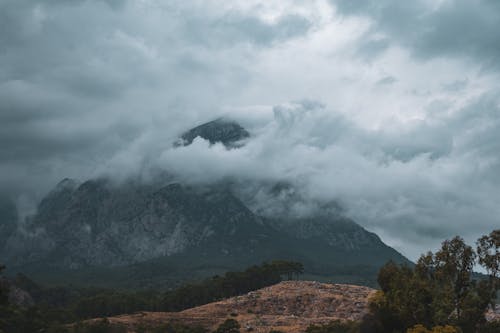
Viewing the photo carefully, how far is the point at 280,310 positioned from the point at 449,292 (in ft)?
272

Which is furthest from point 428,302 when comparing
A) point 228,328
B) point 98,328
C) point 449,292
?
point 98,328

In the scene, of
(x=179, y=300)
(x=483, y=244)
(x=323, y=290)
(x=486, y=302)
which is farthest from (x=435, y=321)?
(x=179, y=300)

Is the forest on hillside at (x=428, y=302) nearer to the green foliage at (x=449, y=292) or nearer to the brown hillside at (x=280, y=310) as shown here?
the green foliage at (x=449, y=292)

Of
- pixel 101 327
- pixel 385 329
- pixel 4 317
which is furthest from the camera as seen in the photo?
pixel 101 327

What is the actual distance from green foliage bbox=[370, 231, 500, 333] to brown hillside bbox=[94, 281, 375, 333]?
148ft

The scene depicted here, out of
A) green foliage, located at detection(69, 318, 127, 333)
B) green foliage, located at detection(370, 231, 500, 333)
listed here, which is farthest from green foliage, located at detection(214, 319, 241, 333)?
green foliage, located at detection(370, 231, 500, 333)

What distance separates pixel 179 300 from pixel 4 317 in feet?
277

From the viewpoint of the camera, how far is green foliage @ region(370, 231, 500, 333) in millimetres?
79688

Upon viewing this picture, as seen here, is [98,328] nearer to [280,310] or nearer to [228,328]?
[228,328]

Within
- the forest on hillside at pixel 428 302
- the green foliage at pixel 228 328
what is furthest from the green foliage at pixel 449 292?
the green foliage at pixel 228 328

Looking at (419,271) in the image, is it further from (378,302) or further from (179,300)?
(179,300)

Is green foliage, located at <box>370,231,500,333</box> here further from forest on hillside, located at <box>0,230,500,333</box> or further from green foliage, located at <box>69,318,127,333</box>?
green foliage, located at <box>69,318,127,333</box>

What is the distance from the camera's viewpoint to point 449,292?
80750 millimetres

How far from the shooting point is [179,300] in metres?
191
